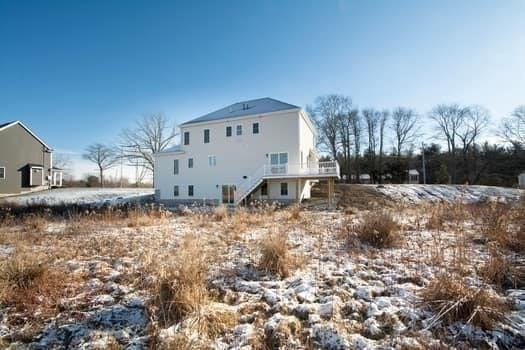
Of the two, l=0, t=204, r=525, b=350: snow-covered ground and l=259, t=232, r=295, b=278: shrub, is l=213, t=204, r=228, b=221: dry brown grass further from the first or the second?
l=259, t=232, r=295, b=278: shrub

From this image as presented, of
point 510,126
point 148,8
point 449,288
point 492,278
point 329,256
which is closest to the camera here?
point 449,288

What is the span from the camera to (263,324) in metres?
2.31

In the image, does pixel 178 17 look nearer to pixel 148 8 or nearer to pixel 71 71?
pixel 148 8

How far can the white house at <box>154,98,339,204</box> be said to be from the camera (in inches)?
758

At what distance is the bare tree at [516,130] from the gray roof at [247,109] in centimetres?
3605

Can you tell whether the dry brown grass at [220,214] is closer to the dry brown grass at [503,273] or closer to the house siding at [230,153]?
the dry brown grass at [503,273]

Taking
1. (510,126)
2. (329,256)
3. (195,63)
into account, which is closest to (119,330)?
(329,256)

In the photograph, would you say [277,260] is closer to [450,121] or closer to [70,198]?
[70,198]

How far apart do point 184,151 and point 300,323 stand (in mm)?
22380

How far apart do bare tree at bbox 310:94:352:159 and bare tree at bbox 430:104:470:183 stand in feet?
50.1

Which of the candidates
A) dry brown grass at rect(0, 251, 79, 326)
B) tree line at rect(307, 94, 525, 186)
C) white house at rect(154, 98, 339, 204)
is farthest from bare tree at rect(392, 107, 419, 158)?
dry brown grass at rect(0, 251, 79, 326)

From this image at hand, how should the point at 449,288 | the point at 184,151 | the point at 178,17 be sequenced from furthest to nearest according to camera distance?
the point at 184,151, the point at 178,17, the point at 449,288

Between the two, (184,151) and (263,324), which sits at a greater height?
(184,151)

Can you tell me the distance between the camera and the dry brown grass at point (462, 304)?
7.13 ft
